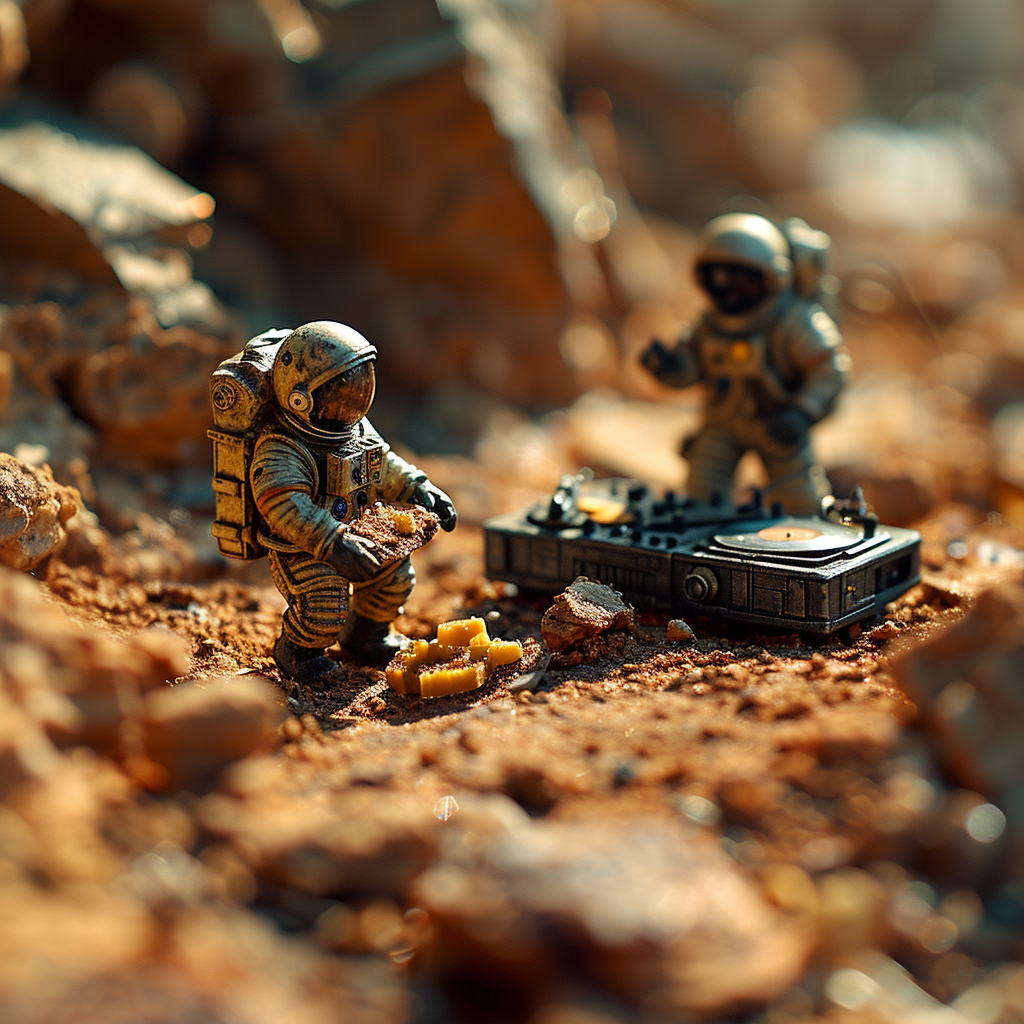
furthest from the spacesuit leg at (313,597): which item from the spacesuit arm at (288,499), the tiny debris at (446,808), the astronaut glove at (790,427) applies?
the astronaut glove at (790,427)

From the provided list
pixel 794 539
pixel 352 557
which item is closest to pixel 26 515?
pixel 352 557

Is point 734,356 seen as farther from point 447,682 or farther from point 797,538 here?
point 447,682

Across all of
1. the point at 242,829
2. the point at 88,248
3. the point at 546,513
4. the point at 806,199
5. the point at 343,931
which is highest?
the point at 806,199

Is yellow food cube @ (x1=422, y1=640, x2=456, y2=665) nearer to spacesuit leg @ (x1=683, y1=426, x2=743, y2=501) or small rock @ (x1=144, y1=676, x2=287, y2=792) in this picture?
small rock @ (x1=144, y1=676, x2=287, y2=792)

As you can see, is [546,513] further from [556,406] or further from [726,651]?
[556,406]

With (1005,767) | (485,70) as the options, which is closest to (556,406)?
(485,70)

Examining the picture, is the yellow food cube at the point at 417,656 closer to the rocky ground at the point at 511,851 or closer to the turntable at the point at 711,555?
the rocky ground at the point at 511,851
